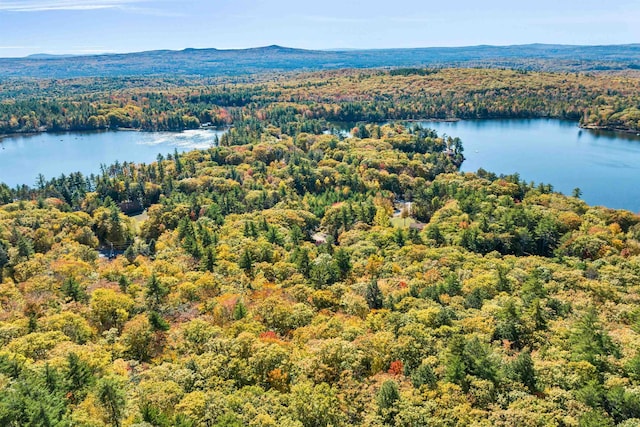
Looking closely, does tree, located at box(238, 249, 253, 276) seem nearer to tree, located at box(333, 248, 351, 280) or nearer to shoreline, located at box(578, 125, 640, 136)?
tree, located at box(333, 248, 351, 280)

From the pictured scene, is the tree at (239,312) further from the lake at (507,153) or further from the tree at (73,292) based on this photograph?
the lake at (507,153)

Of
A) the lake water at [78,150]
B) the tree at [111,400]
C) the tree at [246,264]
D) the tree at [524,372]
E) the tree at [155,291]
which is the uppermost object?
the tree at [111,400]

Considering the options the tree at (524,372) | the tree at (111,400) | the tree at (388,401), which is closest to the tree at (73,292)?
the tree at (111,400)

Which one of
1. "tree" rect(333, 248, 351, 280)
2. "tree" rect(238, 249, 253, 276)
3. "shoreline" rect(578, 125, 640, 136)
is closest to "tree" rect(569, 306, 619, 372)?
"tree" rect(333, 248, 351, 280)

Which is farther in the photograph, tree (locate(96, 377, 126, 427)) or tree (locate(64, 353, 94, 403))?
tree (locate(64, 353, 94, 403))

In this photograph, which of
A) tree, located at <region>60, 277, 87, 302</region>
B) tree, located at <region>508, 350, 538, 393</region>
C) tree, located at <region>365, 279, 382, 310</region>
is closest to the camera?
tree, located at <region>508, 350, 538, 393</region>

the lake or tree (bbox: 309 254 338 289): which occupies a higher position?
tree (bbox: 309 254 338 289)
